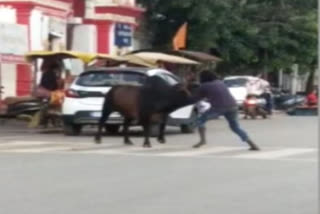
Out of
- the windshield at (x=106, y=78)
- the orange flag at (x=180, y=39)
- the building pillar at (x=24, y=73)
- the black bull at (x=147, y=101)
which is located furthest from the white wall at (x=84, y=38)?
the black bull at (x=147, y=101)

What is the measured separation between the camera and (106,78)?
25.2 m

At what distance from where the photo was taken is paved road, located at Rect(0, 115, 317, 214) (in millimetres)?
12586

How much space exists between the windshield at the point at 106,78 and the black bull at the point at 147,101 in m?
2.31

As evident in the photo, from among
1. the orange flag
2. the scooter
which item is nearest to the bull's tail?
the scooter

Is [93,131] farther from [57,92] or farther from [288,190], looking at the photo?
[288,190]

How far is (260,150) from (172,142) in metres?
2.79

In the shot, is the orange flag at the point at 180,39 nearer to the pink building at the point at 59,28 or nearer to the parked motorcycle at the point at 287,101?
the pink building at the point at 59,28

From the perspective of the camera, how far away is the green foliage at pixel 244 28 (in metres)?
43.7

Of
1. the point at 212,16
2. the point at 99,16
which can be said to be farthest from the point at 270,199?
the point at 212,16

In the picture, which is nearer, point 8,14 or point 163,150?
point 163,150

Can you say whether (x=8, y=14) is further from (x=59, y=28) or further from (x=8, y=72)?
(x=59, y=28)

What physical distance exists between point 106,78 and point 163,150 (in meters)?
4.71

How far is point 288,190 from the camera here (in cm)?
1433

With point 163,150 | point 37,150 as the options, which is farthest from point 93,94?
point 163,150
